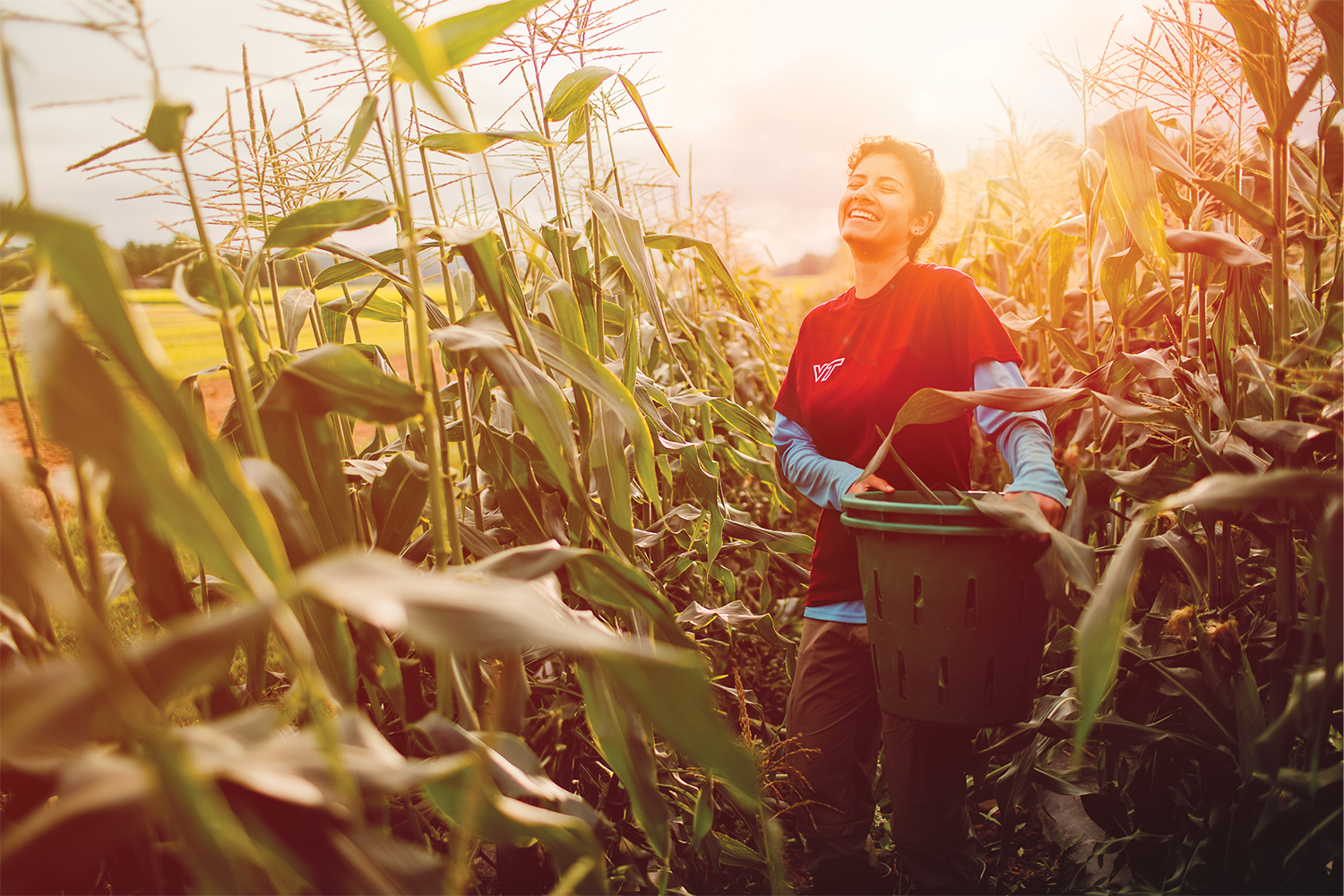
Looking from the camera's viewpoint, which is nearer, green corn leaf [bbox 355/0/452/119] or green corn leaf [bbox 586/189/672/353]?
green corn leaf [bbox 355/0/452/119]

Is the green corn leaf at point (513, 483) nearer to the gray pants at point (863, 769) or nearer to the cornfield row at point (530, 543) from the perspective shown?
the cornfield row at point (530, 543)

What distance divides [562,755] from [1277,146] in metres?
1.23

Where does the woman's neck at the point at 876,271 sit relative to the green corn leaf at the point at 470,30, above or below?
below

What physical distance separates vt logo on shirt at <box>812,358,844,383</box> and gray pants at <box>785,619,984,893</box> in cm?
47

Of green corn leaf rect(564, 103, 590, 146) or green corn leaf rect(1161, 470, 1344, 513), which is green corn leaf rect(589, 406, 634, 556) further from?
green corn leaf rect(1161, 470, 1344, 513)

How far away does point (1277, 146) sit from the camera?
36.7 inches

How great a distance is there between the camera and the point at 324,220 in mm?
682

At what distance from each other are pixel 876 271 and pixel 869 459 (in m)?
0.38

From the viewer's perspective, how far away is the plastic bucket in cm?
96

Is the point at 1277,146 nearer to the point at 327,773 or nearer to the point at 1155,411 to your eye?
the point at 1155,411

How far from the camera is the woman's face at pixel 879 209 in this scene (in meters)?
1.42

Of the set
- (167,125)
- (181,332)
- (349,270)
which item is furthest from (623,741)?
(181,332)

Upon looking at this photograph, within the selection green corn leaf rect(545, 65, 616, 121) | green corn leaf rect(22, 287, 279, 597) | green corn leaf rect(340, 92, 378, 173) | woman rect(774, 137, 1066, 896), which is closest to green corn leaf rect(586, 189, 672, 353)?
green corn leaf rect(545, 65, 616, 121)

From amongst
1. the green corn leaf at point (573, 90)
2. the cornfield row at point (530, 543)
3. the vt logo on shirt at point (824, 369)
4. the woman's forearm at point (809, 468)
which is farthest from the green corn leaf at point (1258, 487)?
the vt logo on shirt at point (824, 369)
